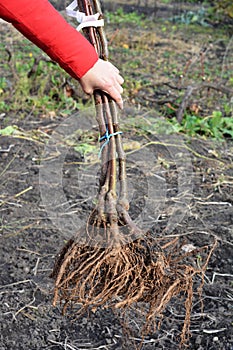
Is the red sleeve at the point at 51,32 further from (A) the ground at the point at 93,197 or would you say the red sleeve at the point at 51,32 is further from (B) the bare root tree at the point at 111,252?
(A) the ground at the point at 93,197

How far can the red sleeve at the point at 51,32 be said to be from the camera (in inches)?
58.3

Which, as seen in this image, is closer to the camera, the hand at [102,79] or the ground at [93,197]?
the hand at [102,79]

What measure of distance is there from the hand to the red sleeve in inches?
0.7

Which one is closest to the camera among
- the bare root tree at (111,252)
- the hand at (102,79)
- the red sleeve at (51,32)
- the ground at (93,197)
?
the red sleeve at (51,32)

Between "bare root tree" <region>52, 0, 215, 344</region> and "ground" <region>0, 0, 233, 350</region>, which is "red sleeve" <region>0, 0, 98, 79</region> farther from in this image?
"ground" <region>0, 0, 233, 350</region>

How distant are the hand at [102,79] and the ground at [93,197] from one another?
77cm

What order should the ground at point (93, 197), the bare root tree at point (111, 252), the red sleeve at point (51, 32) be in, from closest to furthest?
the red sleeve at point (51, 32) < the bare root tree at point (111, 252) < the ground at point (93, 197)

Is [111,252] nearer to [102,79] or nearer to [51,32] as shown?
[102,79]

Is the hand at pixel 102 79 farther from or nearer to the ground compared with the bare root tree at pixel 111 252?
farther from the ground

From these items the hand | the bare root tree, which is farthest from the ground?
the hand

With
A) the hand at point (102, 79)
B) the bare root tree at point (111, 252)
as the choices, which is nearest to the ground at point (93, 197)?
the bare root tree at point (111, 252)

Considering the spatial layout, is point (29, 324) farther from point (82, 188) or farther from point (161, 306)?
point (82, 188)

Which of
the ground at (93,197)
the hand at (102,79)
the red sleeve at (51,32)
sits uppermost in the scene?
the red sleeve at (51,32)

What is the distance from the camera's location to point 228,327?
2193mm
